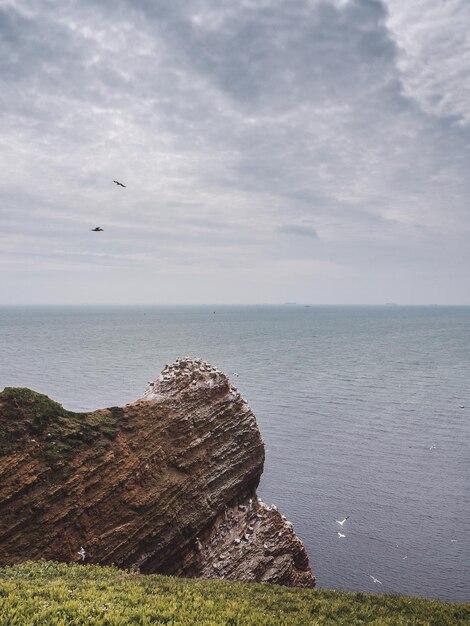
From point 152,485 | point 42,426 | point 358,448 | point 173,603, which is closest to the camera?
point 173,603

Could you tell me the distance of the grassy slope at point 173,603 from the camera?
13.0 metres

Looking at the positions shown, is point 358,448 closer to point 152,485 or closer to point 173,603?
point 152,485

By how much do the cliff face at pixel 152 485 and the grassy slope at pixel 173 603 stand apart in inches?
93.8

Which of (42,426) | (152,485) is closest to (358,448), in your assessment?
(152,485)

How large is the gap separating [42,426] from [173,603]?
39.2 ft

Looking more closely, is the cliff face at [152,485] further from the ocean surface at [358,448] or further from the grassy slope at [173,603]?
the ocean surface at [358,448]

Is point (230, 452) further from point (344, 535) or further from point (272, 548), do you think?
point (344, 535)

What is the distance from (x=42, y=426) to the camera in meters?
23.4

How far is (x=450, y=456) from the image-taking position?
52219 millimetres

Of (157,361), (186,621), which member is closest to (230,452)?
(186,621)

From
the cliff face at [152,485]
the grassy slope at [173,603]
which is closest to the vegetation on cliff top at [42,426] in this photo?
the cliff face at [152,485]

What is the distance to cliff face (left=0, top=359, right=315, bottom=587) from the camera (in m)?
21.3

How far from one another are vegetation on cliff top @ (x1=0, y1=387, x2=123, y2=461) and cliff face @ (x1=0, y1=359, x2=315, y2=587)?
0.05 m

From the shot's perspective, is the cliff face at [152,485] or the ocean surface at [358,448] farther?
the ocean surface at [358,448]
